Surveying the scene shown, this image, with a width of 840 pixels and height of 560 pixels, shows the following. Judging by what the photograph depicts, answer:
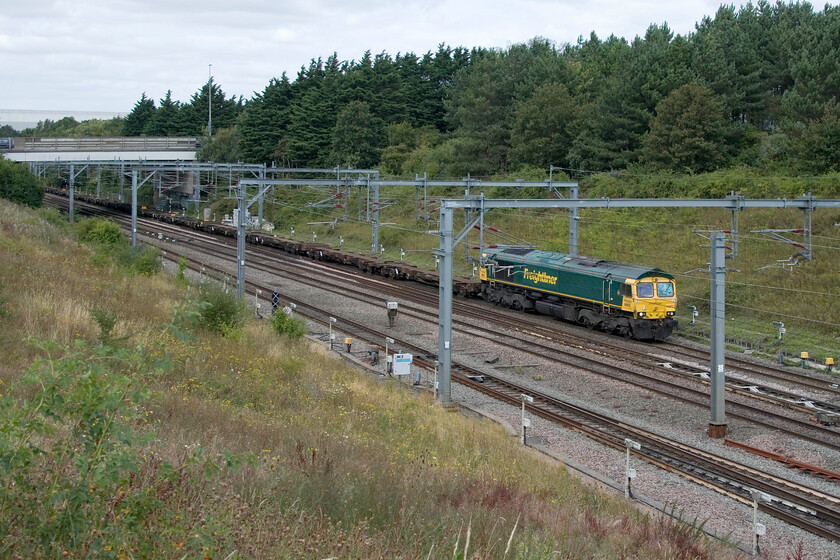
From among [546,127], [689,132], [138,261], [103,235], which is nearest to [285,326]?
[138,261]

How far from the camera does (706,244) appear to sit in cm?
3148

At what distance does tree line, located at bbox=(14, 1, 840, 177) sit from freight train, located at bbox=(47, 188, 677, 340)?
14621 mm

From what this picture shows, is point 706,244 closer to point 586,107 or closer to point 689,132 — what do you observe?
point 689,132

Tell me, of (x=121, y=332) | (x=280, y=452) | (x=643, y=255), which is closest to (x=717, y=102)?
(x=643, y=255)

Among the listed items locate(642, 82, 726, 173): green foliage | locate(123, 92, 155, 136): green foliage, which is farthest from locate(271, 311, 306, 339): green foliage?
locate(123, 92, 155, 136): green foliage

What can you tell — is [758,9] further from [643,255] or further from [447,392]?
[447,392]

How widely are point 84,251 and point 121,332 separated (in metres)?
17.5

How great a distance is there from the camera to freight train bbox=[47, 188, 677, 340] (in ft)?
84.8

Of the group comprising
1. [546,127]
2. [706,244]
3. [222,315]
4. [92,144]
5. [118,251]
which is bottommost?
[222,315]

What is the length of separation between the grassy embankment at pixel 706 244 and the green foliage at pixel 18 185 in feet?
64.5

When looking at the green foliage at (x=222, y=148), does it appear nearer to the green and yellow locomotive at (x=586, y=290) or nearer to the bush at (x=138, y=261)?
the bush at (x=138, y=261)

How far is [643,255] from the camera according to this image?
36594mm

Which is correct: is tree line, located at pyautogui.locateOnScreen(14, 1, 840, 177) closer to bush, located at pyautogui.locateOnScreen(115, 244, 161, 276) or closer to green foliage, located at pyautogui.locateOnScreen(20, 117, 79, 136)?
bush, located at pyautogui.locateOnScreen(115, 244, 161, 276)

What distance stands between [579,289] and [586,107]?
2592 centimetres
